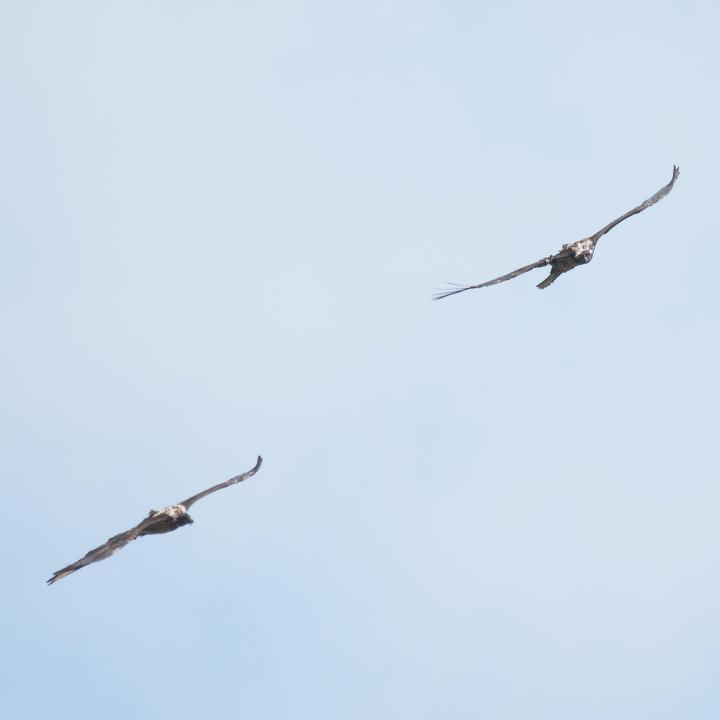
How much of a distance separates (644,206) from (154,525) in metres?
28.3

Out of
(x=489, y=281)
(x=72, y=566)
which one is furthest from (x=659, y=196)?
(x=72, y=566)

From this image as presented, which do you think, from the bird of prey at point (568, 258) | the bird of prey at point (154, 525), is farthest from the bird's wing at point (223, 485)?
the bird of prey at point (568, 258)

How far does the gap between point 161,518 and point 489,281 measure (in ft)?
55.8

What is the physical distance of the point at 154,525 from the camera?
203ft

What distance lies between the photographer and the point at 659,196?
243 ft

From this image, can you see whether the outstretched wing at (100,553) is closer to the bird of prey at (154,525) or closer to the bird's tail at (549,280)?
the bird of prey at (154,525)

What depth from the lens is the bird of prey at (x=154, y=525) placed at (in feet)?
185

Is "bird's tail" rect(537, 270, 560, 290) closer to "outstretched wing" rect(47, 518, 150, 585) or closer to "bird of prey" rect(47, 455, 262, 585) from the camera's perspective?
"bird of prey" rect(47, 455, 262, 585)

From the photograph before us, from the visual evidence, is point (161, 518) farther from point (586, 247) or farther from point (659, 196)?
point (659, 196)

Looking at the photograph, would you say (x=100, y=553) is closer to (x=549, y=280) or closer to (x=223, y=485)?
(x=223, y=485)

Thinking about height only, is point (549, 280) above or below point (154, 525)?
above

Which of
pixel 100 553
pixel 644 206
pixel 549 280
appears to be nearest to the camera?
pixel 100 553

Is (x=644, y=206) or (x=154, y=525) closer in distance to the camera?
(x=154, y=525)

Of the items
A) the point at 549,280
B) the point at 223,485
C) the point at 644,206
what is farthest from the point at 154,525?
the point at 644,206
